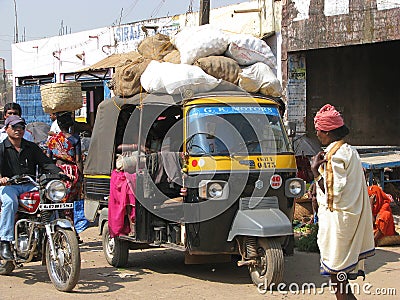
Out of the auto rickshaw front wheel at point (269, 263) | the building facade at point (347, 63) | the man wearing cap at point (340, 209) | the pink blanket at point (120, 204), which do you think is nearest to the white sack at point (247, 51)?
the pink blanket at point (120, 204)

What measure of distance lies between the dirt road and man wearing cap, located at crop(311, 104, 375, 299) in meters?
1.62

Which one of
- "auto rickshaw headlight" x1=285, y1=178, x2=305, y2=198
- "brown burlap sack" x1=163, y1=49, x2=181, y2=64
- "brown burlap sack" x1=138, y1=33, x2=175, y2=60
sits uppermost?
"brown burlap sack" x1=138, y1=33, x2=175, y2=60

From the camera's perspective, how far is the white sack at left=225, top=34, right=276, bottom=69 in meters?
8.16

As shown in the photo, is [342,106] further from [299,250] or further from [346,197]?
[346,197]

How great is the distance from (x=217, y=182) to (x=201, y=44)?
2049mm

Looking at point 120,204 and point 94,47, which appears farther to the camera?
point 94,47

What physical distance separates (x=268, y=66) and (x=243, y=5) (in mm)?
8412

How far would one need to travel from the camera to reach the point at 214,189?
6766 millimetres

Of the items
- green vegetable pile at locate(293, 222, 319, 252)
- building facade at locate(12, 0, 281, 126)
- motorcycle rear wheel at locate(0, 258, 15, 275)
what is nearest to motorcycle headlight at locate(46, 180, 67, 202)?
motorcycle rear wheel at locate(0, 258, 15, 275)

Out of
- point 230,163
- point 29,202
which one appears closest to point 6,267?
point 29,202

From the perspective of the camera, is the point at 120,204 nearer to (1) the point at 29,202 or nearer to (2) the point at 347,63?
(1) the point at 29,202

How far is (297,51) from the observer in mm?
14875

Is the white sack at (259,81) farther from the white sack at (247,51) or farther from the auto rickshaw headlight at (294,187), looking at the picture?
the auto rickshaw headlight at (294,187)

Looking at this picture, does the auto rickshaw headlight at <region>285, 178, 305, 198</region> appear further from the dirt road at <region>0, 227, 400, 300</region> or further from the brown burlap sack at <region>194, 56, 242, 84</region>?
the brown burlap sack at <region>194, 56, 242, 84</region>
